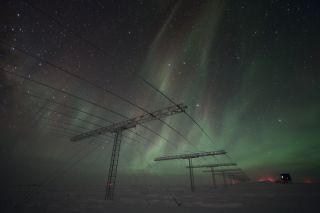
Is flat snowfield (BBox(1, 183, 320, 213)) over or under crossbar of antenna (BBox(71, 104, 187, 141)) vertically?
under

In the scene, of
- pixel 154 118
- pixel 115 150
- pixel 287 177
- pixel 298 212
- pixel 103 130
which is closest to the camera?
pixel 298 212

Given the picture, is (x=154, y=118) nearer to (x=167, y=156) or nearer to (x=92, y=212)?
(x=92, y=212)

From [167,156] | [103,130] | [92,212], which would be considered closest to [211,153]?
[167,156]

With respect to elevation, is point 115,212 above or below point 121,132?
below

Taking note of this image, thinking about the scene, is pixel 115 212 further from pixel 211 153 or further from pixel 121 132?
pixel 211 153

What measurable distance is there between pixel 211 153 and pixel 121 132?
2321 cm

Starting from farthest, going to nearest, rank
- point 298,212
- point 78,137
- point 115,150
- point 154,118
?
point 78,137 < point 115,150 < point 154,118 < point 298,212

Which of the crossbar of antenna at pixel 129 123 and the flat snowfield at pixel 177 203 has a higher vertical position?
the crossbar of antenna at pixel 129 123

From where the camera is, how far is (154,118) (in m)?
20.1

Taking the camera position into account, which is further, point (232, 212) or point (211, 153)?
point (211, 153)

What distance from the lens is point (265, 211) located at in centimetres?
915

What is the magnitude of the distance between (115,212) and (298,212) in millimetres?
11028

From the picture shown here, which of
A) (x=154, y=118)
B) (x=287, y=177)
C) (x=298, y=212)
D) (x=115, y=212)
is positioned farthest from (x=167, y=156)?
(x=287, y=177)

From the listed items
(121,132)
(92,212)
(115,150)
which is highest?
(121,132)
